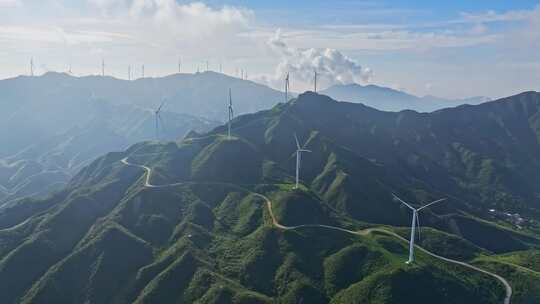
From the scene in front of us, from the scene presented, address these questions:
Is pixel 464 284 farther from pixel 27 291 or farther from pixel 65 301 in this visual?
pixel 27 291

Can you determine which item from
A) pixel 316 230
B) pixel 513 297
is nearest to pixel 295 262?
pixel 316 230

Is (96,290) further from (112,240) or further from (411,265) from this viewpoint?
(411,265)

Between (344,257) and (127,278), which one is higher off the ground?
(344,257)

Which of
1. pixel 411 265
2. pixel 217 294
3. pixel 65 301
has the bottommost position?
pixel 65 301

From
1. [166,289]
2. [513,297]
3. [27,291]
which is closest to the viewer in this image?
[513,297]

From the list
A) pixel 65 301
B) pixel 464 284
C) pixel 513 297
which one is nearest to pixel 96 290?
pixel 65 301

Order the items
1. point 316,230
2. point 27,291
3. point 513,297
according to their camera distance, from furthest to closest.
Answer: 1. point 316,230
2. point 27,291
3. point 513,297

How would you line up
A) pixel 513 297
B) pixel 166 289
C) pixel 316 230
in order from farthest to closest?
pixel 316 230, pixel 166 289, pixel 513 297

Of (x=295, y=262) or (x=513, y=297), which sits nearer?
(x=513, y=297)

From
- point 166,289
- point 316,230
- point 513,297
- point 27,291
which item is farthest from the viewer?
point 316,230
